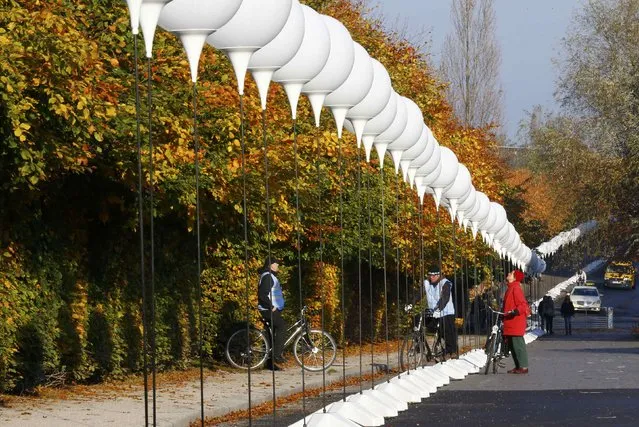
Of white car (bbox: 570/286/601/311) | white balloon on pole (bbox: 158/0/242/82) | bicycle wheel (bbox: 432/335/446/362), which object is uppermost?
white balloon on pole (bbox: 158/0/242/82)

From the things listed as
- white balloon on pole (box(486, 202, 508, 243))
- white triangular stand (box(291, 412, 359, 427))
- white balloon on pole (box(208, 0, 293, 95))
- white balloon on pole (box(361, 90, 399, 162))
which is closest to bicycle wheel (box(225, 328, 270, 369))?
white balloon on pole (box(361, 90, 399, 162))

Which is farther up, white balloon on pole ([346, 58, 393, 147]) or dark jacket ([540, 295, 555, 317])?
white balloon on pole ([346, 58, 393, 147])

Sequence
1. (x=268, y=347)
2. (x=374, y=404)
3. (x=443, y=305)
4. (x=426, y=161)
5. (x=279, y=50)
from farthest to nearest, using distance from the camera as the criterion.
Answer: (x=443, y=305) < (x=268, y=347) < (x=426, y=161) < (x=374, y=404) < (x=279, y=50)

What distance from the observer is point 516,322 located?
2750 centimetres

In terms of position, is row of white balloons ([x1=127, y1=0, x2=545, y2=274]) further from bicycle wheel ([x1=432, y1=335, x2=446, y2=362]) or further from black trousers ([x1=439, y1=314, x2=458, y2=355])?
black trousers ([x1=439, y1=314, x2=458, y2=355])

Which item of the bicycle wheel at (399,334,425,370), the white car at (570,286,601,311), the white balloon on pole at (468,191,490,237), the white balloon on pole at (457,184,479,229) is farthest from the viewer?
the white car at (570,286,601,311)

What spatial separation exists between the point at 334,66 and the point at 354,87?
56.3 inches

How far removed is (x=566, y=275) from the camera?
130250 mm

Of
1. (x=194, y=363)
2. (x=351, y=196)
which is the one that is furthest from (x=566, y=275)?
(x=194, y=363)

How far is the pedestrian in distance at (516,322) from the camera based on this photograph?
27.1 metres

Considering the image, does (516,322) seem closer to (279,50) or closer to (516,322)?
(516,322)

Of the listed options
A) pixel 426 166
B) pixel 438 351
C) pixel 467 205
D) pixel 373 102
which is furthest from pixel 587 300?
pixel 373 102

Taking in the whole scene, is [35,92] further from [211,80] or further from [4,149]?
[211,80]

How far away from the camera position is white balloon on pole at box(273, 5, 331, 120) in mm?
13078
